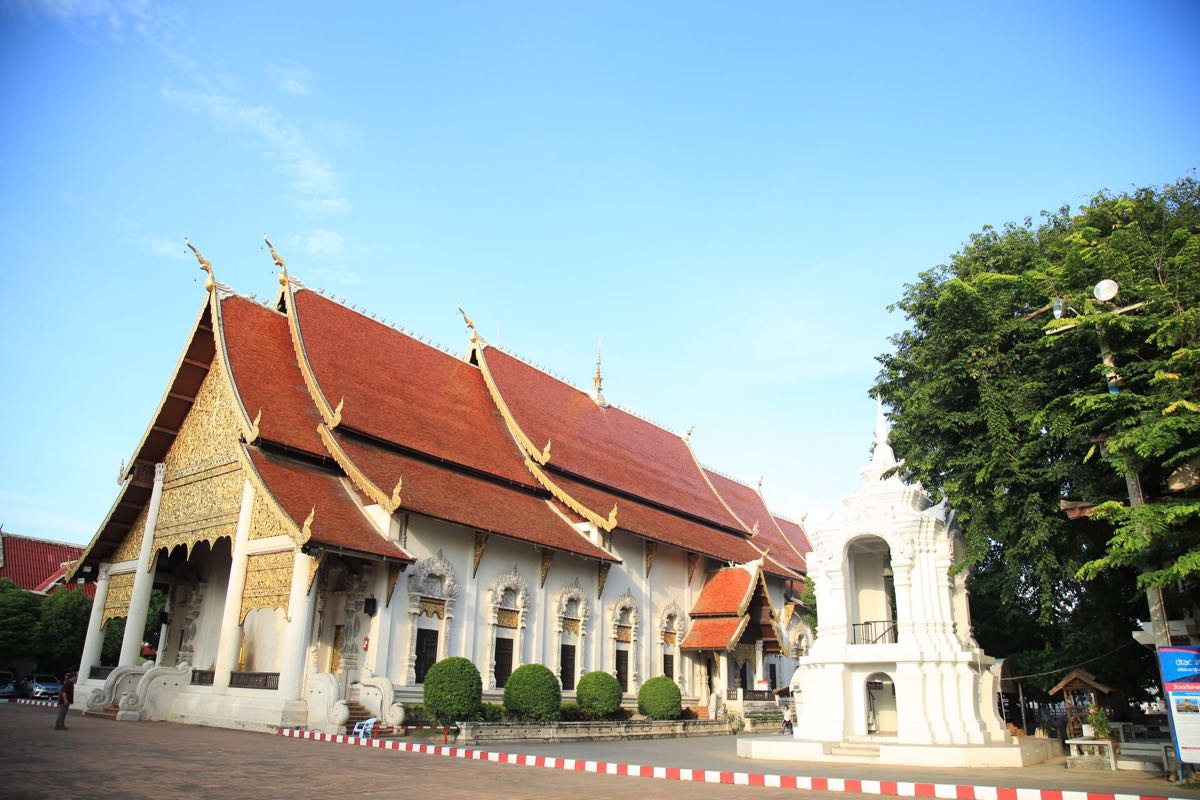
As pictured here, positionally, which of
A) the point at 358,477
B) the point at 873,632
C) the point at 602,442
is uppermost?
the point at 602,442

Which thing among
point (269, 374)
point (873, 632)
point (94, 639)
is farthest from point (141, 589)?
point (873, 632)

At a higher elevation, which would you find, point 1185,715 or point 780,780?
point 1185,715

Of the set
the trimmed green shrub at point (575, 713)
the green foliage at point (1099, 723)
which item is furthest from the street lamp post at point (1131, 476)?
the trimmed green shrub at point (575, 713)

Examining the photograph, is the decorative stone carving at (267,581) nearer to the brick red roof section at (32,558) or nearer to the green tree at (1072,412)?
the green tree at (1072,412)

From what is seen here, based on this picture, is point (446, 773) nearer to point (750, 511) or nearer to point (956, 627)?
point (956, 627)

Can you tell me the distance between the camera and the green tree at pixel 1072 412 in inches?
372

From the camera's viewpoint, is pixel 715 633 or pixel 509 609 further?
pixel 715 633

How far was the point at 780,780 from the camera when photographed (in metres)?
8.80

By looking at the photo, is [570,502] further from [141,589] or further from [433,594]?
[141,589]

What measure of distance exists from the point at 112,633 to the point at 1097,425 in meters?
28.3

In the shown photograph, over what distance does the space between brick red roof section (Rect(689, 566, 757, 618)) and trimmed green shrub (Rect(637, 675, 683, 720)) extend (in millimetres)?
3910

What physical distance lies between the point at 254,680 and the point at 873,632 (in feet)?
35.2

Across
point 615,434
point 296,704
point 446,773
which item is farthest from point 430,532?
point 615,434

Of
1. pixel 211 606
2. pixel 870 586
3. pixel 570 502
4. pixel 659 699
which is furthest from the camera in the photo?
pixel 570 502
